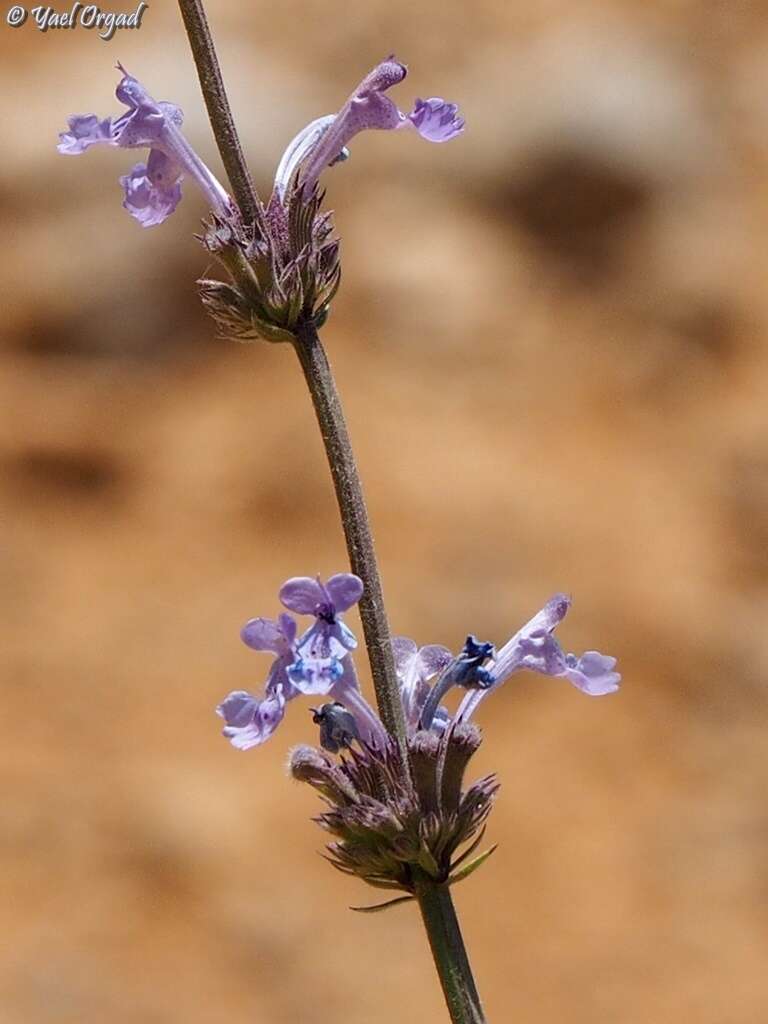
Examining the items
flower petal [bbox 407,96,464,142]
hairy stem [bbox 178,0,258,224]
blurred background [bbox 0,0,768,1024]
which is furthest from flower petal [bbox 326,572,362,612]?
blurred background [bbox 0,0,768,1024]

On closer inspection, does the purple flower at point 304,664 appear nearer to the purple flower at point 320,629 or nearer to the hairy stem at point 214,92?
the purple flower at point 320,629

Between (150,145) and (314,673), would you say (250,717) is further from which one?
(150,145)

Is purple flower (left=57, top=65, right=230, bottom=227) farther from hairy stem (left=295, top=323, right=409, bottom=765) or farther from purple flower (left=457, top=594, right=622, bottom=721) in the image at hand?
purple flower (left=457, top=594, right=622, bottom=721)

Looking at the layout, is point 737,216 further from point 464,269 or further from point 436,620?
point 436,620

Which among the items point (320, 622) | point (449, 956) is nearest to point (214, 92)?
point (320, 622)

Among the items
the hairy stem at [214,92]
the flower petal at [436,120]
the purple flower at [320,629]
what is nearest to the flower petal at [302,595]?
the purple flower at [320,629]

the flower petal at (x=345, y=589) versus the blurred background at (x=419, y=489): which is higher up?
the blurred background at (x=419, y=489)

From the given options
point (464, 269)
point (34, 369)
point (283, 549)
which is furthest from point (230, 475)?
point (464, 269)
